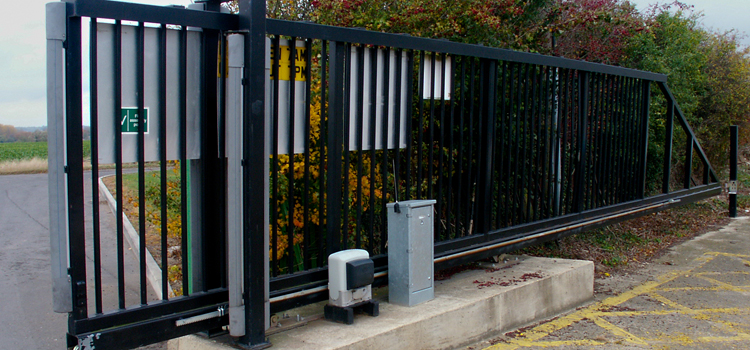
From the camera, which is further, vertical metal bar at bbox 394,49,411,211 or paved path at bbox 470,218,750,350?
paved path at bbox 470,218,750,350

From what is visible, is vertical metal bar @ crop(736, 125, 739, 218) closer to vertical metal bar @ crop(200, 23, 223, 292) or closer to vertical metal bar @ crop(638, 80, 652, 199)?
vertical metal bar @ crop(638, 80, 652, 199)

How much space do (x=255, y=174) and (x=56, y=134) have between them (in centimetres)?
104

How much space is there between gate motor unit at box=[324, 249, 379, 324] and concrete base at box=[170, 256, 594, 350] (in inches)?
3.3

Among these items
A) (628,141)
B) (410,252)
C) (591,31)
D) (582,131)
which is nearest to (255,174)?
(410,252)

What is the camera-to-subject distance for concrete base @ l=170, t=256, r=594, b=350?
12.7 feet

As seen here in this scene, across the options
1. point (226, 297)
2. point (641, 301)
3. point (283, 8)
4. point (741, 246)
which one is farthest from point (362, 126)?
point (741, 246)

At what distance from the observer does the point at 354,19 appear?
7.76m

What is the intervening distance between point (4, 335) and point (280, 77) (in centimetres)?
356

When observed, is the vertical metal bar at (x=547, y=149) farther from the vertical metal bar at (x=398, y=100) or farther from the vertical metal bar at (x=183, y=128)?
the vertical metal bar at (x=183, y=128)

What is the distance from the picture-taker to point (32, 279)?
7.17 metres

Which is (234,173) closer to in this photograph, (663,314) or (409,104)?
(409,104)

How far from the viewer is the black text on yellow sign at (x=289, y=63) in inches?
153

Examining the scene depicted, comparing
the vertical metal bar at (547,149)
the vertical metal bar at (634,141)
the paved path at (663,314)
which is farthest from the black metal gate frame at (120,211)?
the vertical metal bar at (634,141)

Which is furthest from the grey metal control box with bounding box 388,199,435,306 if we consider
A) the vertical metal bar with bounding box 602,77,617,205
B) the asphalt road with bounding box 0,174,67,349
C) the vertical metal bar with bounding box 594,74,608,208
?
the vertical metal bar with bounding box 602,77,617,205
